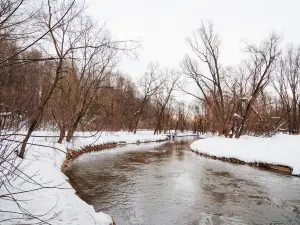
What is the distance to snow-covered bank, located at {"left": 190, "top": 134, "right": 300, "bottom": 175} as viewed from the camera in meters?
16.3

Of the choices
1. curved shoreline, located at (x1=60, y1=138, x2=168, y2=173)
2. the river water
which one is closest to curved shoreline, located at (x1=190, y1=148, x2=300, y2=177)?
the river water

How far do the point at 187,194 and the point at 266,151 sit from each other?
10222 mm

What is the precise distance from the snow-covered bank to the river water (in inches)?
64.1

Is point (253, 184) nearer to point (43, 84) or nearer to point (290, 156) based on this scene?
point (290, 156)

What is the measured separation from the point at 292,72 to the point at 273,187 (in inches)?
1098

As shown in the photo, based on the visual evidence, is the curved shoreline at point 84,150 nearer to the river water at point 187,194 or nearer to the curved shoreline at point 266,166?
the river water at point 187,194

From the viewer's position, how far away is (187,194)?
1056 cm

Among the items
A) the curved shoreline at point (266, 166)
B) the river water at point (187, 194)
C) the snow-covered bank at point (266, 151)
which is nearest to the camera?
the river water at point (187, 194)

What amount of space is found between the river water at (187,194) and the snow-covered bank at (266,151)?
1627mm

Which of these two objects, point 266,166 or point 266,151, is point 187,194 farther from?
point 266,151

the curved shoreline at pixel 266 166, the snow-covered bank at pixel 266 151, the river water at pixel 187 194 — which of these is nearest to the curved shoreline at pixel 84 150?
the river water at pixel 187 194

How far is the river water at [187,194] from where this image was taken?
26.4ft

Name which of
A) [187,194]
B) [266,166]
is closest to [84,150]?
[266,166]

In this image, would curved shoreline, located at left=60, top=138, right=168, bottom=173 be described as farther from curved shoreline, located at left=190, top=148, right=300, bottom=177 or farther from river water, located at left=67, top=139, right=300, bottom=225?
curved shoreline, located at left=190, top=148, right=300, bottom=177
